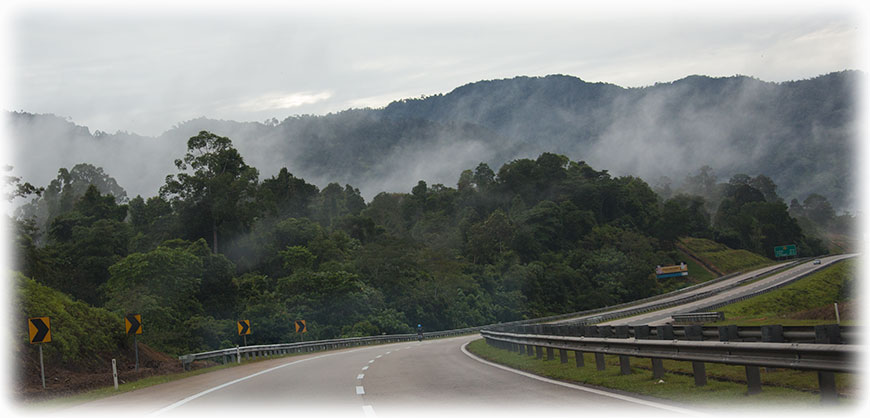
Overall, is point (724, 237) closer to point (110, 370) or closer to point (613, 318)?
point (613, 318)

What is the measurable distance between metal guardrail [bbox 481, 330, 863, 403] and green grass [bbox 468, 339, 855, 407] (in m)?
0.30

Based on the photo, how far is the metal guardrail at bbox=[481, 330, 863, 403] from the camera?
8548 millimetres

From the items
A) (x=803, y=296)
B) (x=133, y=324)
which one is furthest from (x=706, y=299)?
(x=133, y=324)

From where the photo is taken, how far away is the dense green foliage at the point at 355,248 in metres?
64.9

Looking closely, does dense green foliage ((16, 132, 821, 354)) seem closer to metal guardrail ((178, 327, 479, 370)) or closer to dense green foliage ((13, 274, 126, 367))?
metal guardrail ((178, 327, 479, 370))

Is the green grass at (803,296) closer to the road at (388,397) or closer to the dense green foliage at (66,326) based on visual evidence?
the dense green foliage at (66,326)

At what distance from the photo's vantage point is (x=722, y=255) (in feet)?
459

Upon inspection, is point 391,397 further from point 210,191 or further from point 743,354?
point 210,191

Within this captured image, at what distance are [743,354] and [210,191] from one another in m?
89.3

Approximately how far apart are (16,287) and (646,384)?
902 inches

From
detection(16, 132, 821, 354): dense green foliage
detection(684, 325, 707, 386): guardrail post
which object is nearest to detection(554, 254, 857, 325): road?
detection(16, 132, 821, 354): dense green foliage

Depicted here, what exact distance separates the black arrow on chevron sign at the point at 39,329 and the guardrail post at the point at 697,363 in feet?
51.7

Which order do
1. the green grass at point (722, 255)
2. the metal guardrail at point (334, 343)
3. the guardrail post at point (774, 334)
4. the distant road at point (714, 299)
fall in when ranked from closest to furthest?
the guardrail post at point (774, 334)
the metal guardrail at point (334, 343)
the distant road at point (714, 299)
the green grass at point (722, 255)

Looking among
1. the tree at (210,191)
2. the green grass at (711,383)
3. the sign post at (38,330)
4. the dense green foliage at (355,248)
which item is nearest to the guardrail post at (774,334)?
the green grass at (711,383)
